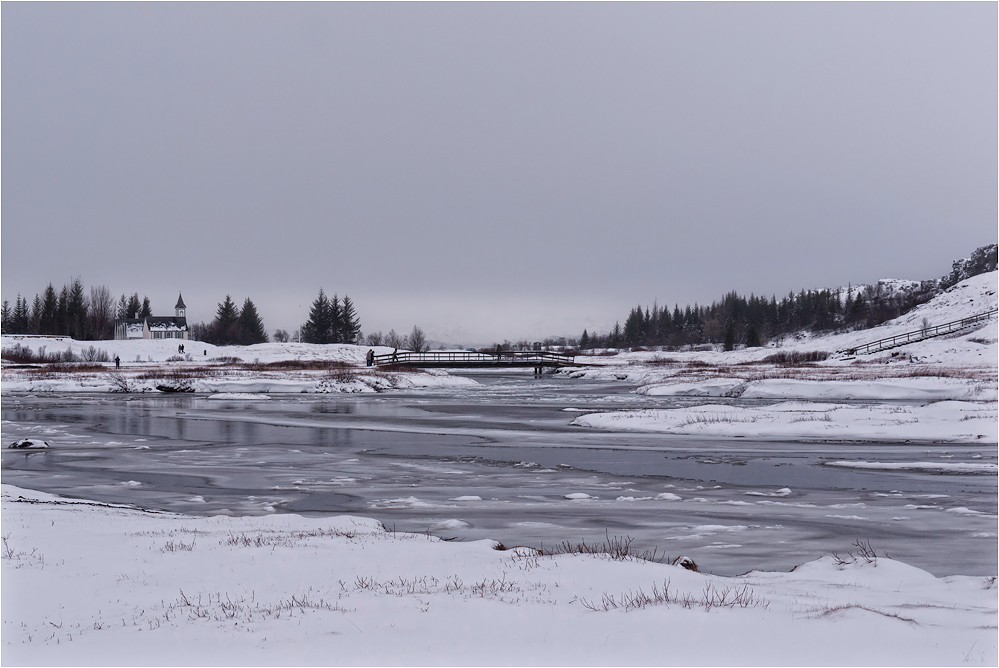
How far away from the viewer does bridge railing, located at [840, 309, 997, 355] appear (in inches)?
3100

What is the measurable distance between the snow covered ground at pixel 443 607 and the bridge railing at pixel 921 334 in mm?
77301

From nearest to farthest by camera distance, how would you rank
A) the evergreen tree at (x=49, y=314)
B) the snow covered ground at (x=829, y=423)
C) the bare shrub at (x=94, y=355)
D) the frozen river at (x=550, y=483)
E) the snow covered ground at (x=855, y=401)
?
1. the frozen river at (x=550, y=483)
2. the snow covered ground at (x=829, y=423)
3. the snow covered ground at (x=855, y=401)
4. the bare shrub at (x=94, y=355)
5. the evergreen tree at (x=49, y=314)

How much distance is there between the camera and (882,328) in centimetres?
10556

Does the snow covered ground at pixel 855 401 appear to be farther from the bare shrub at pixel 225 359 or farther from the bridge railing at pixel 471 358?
the bare shrub at pixel 225 359

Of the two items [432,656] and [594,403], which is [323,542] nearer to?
[432,656]

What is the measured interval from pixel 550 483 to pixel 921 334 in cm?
8395

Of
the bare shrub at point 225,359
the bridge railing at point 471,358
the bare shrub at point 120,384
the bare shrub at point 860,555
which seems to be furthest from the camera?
the bare shrub at point 225,359

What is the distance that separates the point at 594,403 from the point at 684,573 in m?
27.9

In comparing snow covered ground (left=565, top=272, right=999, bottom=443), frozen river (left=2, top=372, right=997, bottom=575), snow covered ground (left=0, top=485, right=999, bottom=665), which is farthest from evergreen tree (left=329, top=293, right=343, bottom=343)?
snow covered ground (left=0, top=485, right=999, bottom=665)

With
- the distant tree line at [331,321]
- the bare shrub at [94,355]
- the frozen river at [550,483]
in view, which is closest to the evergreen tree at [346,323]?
the distant tree line at [331,321]

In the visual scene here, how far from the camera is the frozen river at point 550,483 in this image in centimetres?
904

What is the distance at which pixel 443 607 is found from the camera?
5496 millimetres

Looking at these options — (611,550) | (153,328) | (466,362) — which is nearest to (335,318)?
(153,328)

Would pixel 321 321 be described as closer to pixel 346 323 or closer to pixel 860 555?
pixel 346 323
